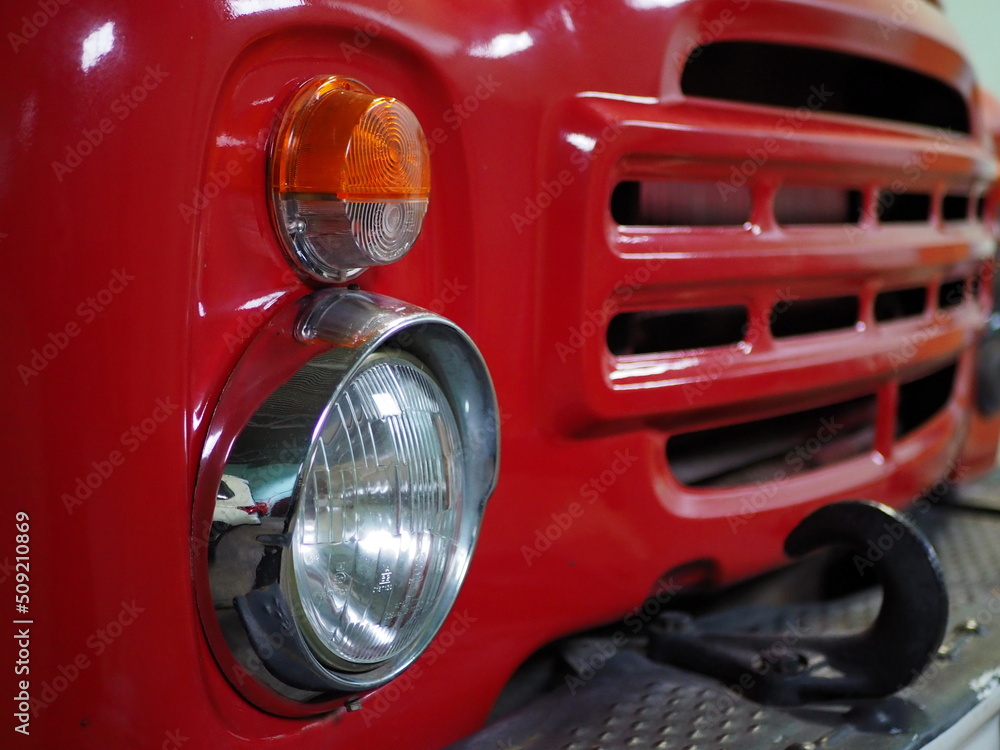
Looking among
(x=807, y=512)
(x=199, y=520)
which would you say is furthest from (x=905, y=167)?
(x=199, y=520)

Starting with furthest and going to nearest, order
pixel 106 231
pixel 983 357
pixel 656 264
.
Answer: pixel 983 357
pixel 656 264
pixel 106 231

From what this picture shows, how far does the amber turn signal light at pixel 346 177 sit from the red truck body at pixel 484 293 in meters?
0.02

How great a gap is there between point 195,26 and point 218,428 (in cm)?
29

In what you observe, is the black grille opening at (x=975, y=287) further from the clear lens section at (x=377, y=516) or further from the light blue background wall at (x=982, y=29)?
the light blue background wall at (x=982, y=29)

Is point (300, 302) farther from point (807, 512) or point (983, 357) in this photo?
point (983, 357)

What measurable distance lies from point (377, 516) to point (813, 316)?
962mm

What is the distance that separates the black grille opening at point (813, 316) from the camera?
57.6 inches

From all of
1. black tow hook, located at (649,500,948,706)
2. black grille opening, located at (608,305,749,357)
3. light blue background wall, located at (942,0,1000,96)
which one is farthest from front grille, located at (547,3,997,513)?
light blue background wall, located at (942,0,1000,96)

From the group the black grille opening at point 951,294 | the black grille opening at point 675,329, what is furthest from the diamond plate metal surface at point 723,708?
the black grille opening at point 951,294

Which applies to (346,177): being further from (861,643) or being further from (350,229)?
(861,643)

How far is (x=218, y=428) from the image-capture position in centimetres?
74

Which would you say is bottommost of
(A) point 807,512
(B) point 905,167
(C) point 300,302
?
(A) point 807,512

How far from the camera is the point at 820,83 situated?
1507mm

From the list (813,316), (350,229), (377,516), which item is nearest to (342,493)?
(377,516)
